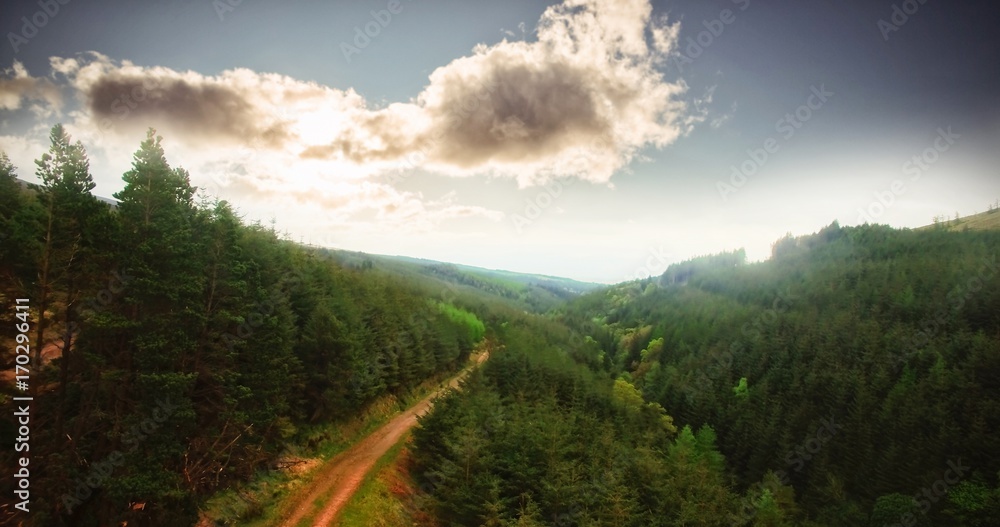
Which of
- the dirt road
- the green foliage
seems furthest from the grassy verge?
the green foliage

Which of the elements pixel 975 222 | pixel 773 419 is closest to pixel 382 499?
pixel 773 419

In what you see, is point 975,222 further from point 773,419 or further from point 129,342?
point 129,342

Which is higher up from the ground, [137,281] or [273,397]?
[137,281]

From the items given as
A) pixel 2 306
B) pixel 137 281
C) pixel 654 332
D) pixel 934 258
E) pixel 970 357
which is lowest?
pixel 654 332

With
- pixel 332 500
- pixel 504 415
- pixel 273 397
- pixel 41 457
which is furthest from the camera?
pixel 504 415

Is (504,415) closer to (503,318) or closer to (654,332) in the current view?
(503,318)

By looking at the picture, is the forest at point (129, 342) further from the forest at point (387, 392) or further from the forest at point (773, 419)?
the forest at point (773, 419)

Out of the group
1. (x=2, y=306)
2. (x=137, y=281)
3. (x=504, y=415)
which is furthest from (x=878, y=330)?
(x=2, y=306)
